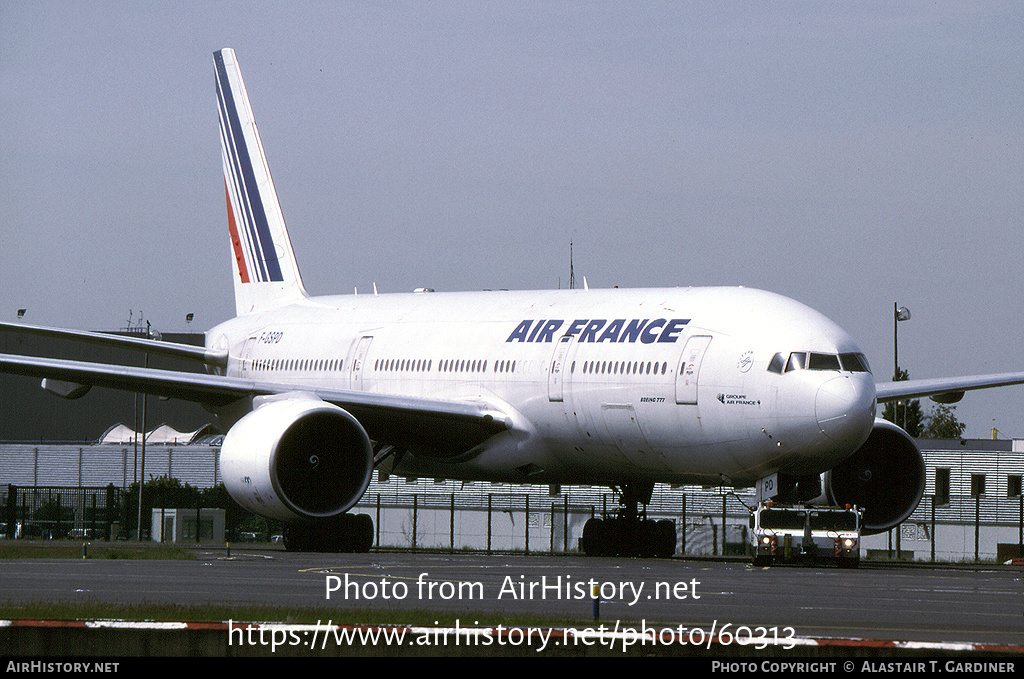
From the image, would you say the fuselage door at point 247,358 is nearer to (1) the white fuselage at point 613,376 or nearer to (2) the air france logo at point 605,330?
(1) the white fuselage at point 613,376

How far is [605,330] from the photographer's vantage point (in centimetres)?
2809

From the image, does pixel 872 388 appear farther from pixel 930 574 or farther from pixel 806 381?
pixel 930 574

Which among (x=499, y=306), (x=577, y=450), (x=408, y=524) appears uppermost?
(x=499, y=306)

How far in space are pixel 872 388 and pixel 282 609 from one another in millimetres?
12265

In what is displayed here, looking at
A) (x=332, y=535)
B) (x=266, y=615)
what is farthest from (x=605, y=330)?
(x=266, y=615)

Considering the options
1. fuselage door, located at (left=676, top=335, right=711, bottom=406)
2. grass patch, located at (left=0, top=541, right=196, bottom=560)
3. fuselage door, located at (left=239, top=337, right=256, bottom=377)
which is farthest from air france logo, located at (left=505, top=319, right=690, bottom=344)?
fuselage door, located at (left=239, top=337, right=256, bottom=377)

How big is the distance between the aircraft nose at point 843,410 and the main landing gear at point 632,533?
6447 mm

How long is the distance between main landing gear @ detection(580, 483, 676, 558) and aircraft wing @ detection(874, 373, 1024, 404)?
439 cm

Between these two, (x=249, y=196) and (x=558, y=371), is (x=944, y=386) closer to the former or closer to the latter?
(x=558, y=371)

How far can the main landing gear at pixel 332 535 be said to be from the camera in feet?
98.0

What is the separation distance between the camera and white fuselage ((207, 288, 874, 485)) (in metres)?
24.7

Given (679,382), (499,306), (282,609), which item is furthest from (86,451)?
(282,609)
